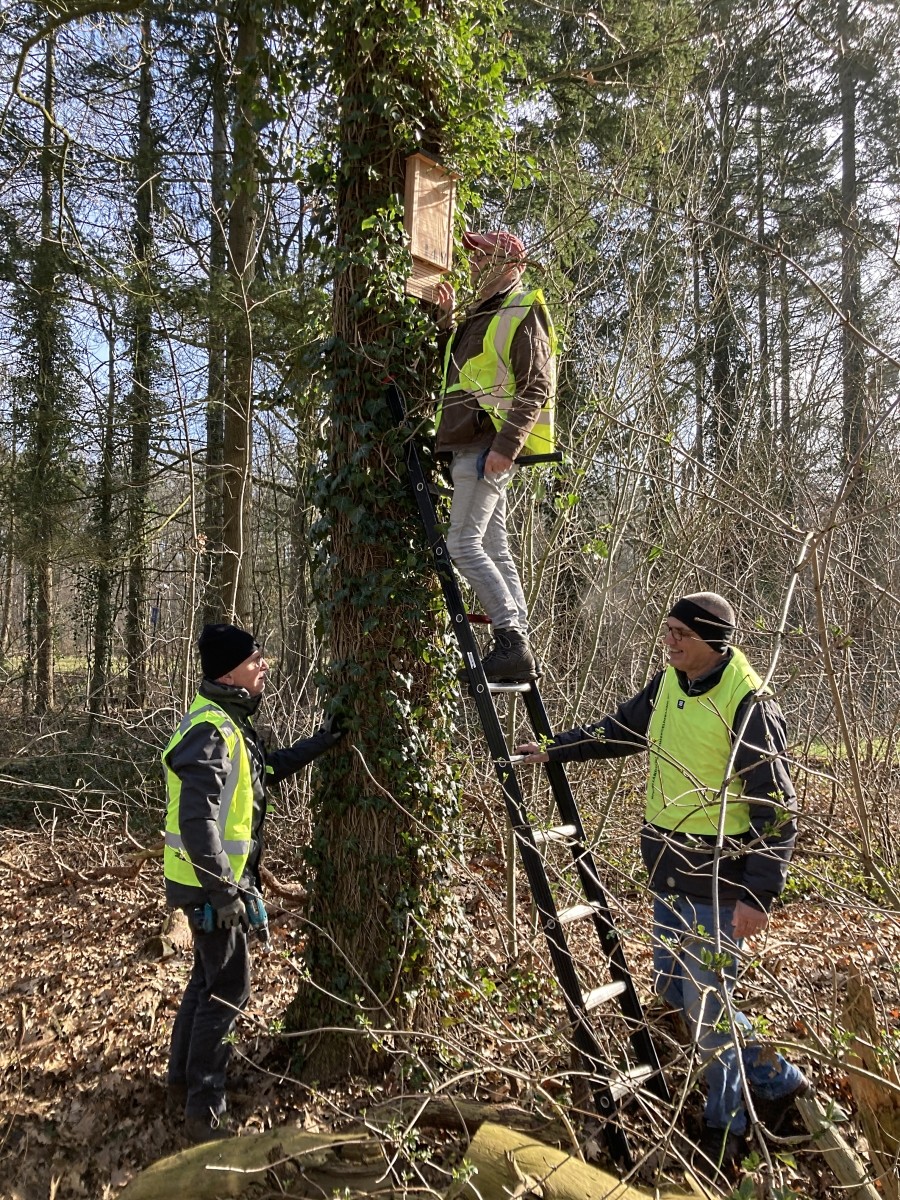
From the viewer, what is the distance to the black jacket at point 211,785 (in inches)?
140

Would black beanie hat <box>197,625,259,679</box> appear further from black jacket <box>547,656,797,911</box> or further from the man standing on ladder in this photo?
black jacket <box>547,656,797,911</box>

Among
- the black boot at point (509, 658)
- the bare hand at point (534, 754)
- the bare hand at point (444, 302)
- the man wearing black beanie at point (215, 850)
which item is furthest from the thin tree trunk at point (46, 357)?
the bare hand at point (534, 754)

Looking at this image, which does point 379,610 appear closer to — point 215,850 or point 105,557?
point 215,850

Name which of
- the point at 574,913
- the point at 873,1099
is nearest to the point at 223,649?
the point at 574,913

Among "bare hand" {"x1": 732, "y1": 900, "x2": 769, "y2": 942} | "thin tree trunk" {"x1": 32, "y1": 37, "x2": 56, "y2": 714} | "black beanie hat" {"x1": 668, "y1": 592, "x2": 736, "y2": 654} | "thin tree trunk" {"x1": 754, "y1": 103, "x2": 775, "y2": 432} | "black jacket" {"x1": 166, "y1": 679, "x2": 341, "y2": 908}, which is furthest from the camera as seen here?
"thin tree trunk" {"x1": 32, "y1": 37, "x2": 56, "y2": 714}

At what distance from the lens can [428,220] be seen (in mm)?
3904

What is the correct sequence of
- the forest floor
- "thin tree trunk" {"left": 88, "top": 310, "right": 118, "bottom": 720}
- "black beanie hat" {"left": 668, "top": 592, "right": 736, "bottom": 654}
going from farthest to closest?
1. "thin tree trunk" {"left": 88, "top": 310, "right": 118, "bottom": 720}
2. "black beanie hat" {"left": 668, "top": 592, "right": 736, "bottom": 654}
3. the forest floor

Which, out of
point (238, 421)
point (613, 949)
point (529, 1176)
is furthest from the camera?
point (238, 421)

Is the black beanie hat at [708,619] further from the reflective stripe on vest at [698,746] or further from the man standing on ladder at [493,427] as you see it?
the man standing on ladder at [493,427]

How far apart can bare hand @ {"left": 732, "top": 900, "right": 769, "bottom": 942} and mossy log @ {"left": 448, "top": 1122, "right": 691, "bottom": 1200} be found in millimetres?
890

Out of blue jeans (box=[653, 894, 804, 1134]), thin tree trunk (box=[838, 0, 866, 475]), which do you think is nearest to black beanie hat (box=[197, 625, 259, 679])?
blue jeans (box=[653, 894, 804, 1134])

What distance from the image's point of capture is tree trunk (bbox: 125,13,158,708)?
9.58 metres

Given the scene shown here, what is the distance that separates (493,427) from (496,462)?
20 cm

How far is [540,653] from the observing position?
20.7ft
